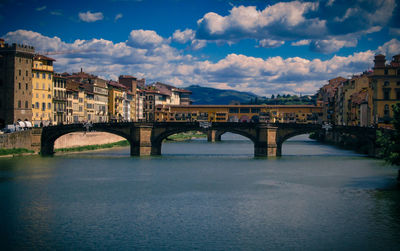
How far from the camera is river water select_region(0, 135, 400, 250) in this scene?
Result: 3269 centimetres

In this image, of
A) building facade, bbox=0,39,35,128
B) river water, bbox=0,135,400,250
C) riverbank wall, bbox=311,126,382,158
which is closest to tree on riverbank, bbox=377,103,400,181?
river water, bbox=0,135,400,250

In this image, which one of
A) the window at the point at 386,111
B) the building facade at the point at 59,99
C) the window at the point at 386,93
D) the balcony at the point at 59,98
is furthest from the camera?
the building facade at the point at 59,99

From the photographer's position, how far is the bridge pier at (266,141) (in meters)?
77.8

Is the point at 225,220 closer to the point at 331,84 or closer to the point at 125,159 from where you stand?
the point at 125,159

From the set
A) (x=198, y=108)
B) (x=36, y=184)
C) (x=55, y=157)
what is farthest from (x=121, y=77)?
(x=36, y=184)

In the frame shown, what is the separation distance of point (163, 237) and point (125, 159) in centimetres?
4030

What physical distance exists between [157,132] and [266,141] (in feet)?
47.8

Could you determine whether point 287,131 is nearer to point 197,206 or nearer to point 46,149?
point 46,149

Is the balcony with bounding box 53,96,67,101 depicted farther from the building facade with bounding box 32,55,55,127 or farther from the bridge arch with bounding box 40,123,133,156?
the bridge arch with bounding box 40,123,133,156

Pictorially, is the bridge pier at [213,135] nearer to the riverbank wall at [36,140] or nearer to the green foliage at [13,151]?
the riverbank wall at [36,140]

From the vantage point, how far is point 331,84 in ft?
562

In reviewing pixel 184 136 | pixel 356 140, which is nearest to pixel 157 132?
pixel 356 140

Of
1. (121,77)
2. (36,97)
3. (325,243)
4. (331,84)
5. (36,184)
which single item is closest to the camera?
(325,243)

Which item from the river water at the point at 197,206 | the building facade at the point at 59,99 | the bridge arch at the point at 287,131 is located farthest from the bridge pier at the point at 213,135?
the river water at the point at 197,206
